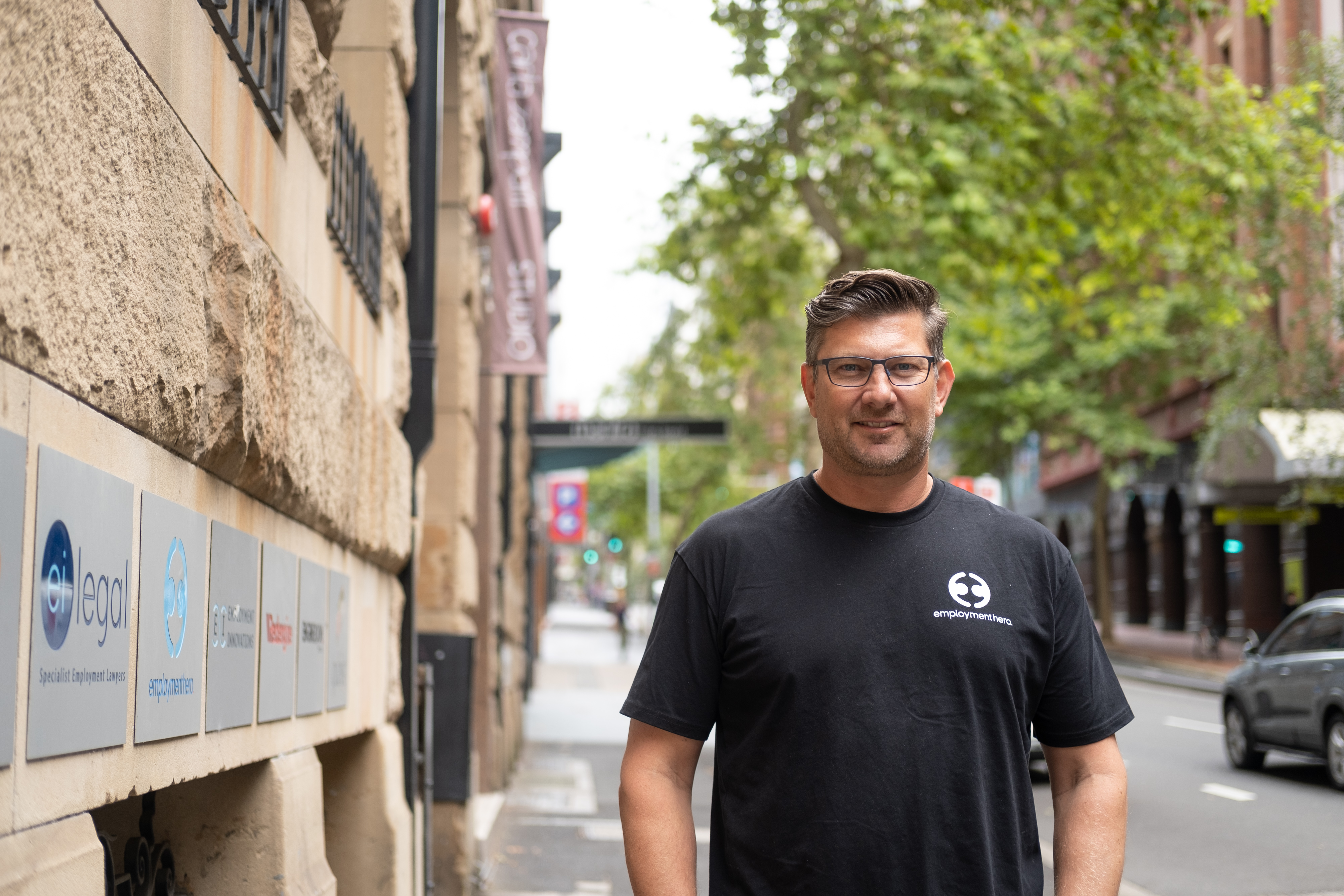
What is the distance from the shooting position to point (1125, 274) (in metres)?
17.5

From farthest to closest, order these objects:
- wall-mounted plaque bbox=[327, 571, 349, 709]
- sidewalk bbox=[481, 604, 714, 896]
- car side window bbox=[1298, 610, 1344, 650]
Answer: car side window bbox=[1298, 610, 1344, 650], sidewalk bbox=[481, 604, 714, 896], wall-mounted plaque bbox=[327, 571, 349, 709]

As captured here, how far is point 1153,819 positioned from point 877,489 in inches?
387

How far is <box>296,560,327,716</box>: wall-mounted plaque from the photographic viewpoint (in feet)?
11.6

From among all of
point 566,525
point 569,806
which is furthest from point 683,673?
point 566,525

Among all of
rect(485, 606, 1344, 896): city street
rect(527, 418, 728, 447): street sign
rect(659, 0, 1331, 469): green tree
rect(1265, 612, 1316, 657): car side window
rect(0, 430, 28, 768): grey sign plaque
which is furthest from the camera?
rect(527, 418, 728, 447): street sign

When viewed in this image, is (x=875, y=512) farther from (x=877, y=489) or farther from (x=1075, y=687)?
(x=1075, y=687)

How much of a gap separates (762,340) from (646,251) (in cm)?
867

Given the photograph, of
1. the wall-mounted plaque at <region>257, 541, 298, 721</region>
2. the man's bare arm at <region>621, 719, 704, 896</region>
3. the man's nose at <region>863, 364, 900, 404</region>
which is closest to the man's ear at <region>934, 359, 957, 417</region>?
the man's nose at <region>863, 364, 900, 404</region>

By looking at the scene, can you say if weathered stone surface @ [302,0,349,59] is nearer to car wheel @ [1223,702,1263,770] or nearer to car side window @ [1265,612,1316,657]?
car side window @ [1265,612,1316,657]

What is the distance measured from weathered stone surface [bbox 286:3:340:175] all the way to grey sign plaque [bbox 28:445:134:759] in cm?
162

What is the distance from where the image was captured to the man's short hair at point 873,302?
271 cm

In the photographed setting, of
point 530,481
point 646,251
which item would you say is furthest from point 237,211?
point 530,481

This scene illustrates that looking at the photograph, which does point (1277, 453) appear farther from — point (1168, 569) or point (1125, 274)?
point (1168, 569)

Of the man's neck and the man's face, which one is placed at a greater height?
the man's face
